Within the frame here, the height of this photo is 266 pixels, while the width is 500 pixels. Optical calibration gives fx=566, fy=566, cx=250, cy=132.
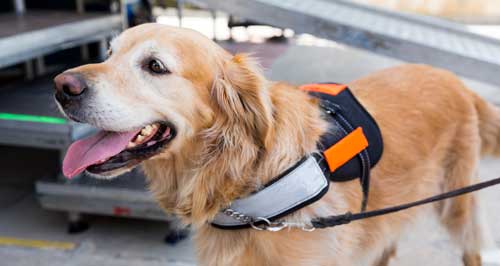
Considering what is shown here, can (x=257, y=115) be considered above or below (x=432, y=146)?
above

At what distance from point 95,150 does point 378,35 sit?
9.55ft

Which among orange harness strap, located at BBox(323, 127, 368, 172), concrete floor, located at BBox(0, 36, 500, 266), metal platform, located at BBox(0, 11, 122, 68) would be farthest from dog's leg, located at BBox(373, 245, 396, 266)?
metal platform, located at BBox(0, 11, 122, 68)

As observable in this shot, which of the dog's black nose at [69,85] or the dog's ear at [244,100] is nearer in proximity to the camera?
the dog's black nose at [69,85]

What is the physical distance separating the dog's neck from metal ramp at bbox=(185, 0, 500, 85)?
226 cm

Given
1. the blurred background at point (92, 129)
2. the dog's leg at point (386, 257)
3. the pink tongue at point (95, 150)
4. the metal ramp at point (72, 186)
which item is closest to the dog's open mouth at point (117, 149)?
the pink tongue at point (95, 150)

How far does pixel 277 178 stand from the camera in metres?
2.25

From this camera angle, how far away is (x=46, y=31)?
13.6ft

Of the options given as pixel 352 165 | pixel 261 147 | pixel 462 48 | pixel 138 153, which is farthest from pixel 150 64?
pixel 462 48

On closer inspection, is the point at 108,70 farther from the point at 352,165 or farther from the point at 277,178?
the point at 352,165

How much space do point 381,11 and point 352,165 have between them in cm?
376

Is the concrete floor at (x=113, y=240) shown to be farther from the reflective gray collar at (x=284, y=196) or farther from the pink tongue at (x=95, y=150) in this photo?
the pink tongue at (x=95, y=150)

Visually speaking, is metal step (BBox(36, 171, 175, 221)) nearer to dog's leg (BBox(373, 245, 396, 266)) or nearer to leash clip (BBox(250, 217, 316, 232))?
dog's leg (BBox(373, 245, 396, 266))

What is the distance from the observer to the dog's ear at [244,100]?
2225mm

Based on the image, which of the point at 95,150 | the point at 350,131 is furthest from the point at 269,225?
the point at 95,150
